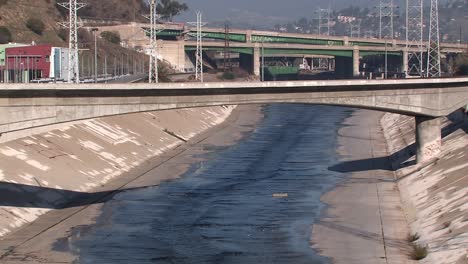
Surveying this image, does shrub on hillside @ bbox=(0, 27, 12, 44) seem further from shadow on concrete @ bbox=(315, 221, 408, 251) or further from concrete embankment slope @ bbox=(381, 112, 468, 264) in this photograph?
shadow on concrete @ bbox=(315, 221, 408, 251)

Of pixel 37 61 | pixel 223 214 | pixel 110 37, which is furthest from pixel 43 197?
pixel 110 37

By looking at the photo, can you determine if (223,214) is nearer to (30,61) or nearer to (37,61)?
(37,61)

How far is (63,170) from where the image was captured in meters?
71.2

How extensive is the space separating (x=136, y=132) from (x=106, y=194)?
32012 mm

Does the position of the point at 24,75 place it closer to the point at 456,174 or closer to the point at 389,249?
the point at 456,174

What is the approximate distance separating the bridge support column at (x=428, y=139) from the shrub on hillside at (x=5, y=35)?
85585 millimetres

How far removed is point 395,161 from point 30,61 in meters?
Answer: 41.2

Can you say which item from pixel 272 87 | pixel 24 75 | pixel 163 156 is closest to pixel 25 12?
pixel 24 75

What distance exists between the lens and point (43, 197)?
62.1 meters

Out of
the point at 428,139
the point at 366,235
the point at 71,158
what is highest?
the point at 428,139

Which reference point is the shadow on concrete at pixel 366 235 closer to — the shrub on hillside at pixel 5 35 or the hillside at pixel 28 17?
the shrub on hillside at pixel 5 35

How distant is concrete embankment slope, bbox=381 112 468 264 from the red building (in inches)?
1422

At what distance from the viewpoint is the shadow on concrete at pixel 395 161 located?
7862 cm

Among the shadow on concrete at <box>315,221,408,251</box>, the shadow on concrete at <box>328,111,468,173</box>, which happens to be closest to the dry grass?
the shadow on concrete at <box>315,221,408,251</box>
